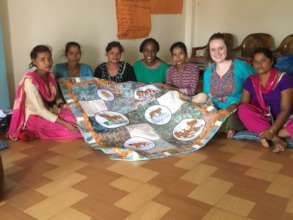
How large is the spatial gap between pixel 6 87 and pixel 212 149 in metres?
1.69

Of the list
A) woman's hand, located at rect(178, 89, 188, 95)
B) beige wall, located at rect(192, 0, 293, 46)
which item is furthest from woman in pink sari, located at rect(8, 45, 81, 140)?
beige wall, located at rect(192, 0, 293, 46)

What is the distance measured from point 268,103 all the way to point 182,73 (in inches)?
30.7

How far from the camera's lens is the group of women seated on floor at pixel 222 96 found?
2.42 meters

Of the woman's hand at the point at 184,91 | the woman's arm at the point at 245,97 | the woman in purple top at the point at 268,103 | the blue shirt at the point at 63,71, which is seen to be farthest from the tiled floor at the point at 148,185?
the blue shirt at the point at 63,71

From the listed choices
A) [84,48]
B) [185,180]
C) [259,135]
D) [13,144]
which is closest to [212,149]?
[259,135]

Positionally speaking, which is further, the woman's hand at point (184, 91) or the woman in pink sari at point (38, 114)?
the woman's hand at point (184, 91)

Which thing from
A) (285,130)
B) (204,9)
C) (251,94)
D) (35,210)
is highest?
(204,9)

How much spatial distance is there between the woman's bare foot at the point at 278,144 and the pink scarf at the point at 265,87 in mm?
219

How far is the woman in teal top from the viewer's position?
2.88 metres

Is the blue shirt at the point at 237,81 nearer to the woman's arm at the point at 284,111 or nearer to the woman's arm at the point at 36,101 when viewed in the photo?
the woman's arm at the point at 284,111

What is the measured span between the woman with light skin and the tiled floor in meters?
0.84

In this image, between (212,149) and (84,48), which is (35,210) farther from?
(84,48)

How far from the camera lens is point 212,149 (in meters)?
2.34

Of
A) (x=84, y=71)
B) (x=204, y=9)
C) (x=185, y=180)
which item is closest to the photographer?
(x=185, y=180)
